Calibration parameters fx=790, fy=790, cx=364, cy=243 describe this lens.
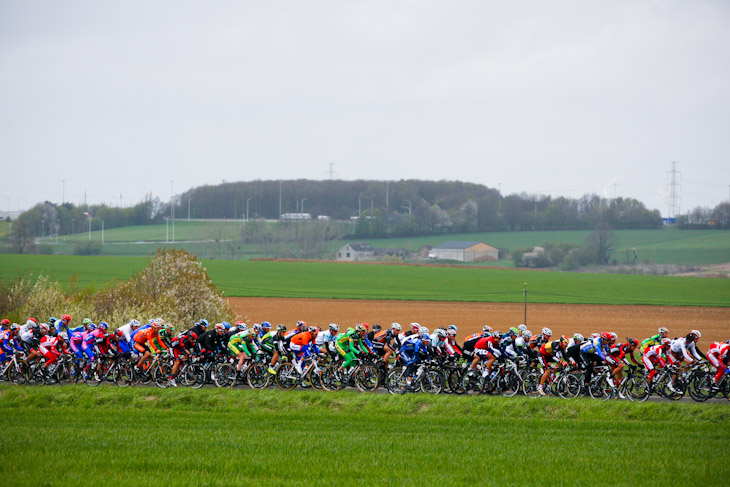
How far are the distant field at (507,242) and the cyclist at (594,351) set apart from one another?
8532cm

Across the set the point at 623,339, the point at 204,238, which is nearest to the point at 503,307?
the point at 623,339

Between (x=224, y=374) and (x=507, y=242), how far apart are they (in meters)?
105

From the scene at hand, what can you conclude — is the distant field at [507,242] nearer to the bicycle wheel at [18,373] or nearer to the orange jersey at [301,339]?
the bicycle wheel at [18,373]

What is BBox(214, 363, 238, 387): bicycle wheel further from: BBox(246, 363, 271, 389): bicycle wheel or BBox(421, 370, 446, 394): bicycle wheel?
BBox(421, 370, 446, 394): bicycle wheel

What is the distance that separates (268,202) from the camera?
166250 millimetres

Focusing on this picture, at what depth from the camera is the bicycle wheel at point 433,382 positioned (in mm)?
20531

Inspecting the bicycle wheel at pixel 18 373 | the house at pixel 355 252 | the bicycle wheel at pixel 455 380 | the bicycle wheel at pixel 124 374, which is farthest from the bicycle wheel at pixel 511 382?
the house at pixel 355 252

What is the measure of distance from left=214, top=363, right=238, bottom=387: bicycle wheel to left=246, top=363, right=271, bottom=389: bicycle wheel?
50 cm

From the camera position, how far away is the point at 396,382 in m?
20.5

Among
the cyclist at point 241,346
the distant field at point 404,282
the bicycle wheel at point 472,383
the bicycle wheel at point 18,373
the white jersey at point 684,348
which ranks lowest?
the distant field at point 404,282

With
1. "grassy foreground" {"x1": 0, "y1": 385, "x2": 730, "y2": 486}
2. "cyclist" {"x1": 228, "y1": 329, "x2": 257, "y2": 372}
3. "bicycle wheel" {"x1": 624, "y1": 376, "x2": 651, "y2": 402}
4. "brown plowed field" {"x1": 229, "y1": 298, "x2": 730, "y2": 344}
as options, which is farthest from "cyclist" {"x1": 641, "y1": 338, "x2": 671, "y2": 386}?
"brown plowed field" {"x1": 229, "y1": 298, "x2": 730, "y2": 344}

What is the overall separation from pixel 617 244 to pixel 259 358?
9994 centimetres

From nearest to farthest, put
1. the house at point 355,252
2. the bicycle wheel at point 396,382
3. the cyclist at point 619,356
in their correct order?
the cyclist at point 619,356 < the bicycle wheel at point 396,382 < the house at point 355,252

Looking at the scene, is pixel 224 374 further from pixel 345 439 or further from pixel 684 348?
pixel 684 348
